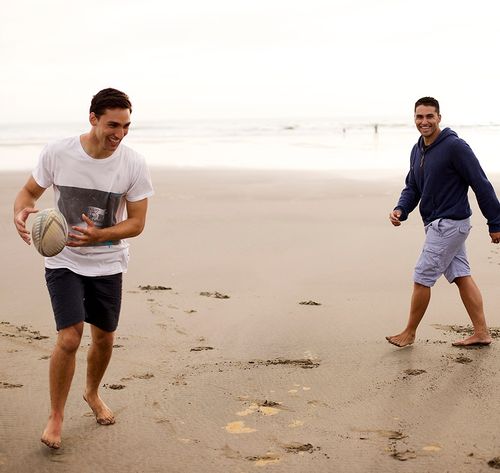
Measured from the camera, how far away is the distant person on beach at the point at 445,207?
5270 millimetres

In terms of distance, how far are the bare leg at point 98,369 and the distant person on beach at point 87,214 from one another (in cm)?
17

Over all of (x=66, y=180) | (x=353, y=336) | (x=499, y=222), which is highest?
(x=66, y=180)

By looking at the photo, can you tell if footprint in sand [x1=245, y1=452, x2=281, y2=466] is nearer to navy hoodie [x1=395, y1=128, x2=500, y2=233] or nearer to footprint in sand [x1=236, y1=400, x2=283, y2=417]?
footprint in sand [x1=236, y1=400, x2=283, y2=417]

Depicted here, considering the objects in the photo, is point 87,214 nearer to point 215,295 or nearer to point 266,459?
point 266,459

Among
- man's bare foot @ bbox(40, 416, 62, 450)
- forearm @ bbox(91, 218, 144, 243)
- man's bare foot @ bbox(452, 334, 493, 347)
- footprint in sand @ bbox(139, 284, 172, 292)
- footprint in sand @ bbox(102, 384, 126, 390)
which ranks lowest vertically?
man's bare foot @ bbox(452, 334, 493, 347)

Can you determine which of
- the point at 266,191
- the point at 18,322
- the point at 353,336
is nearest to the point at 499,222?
the point at 353,336

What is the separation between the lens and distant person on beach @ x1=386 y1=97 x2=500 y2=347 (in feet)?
17.3

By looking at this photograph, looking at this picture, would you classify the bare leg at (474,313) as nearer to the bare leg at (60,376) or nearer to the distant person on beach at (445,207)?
the distant person on beach at (445,207)

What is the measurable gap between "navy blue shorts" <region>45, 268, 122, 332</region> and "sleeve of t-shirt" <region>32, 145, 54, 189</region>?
476mm

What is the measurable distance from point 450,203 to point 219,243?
473cm

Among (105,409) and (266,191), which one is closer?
(105,409)

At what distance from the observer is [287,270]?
830 centimetres

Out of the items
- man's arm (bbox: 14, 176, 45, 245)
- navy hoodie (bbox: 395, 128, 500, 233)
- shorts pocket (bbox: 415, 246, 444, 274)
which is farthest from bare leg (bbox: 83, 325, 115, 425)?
navy hoodie (bbox: 395, 128, 500, 233)

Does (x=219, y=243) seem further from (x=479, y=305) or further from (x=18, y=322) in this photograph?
(x=479, y=305)
